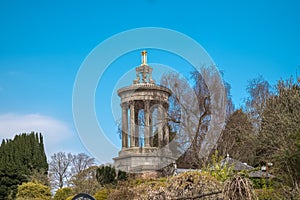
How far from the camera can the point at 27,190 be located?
23109mm

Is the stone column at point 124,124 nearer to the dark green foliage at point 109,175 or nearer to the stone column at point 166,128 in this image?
the stone column at point 166,128

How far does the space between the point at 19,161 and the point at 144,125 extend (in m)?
8.91

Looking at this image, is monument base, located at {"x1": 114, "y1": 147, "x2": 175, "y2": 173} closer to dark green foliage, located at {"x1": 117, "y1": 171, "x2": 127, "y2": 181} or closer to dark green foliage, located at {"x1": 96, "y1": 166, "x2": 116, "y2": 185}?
dark green foliage, located at {"x1": 117, "y1": 171, "x2": 127, "y2": 181}

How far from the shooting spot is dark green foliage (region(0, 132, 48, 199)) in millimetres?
28656

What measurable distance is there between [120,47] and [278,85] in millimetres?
7262

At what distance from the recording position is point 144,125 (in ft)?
107

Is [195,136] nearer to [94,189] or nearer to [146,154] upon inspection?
Result: [146,154]

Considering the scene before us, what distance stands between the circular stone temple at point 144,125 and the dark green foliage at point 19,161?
5366mm

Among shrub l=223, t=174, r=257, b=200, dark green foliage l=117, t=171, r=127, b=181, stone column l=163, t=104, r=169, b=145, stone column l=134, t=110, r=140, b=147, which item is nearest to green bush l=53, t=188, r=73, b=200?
dark green foliage l=117, t=171, r=127, b=181

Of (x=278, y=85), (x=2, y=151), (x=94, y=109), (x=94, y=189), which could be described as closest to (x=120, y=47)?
(x=94, y=109)

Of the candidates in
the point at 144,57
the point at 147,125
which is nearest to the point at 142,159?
the point at 147,125

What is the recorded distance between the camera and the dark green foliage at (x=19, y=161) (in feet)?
94.0

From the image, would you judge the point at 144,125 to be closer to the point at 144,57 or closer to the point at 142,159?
the point at 142,159

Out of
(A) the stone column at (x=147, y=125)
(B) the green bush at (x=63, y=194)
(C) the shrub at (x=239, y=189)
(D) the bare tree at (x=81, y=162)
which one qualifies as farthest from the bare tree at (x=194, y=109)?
(C) the shrub at (x=239, y=189)
